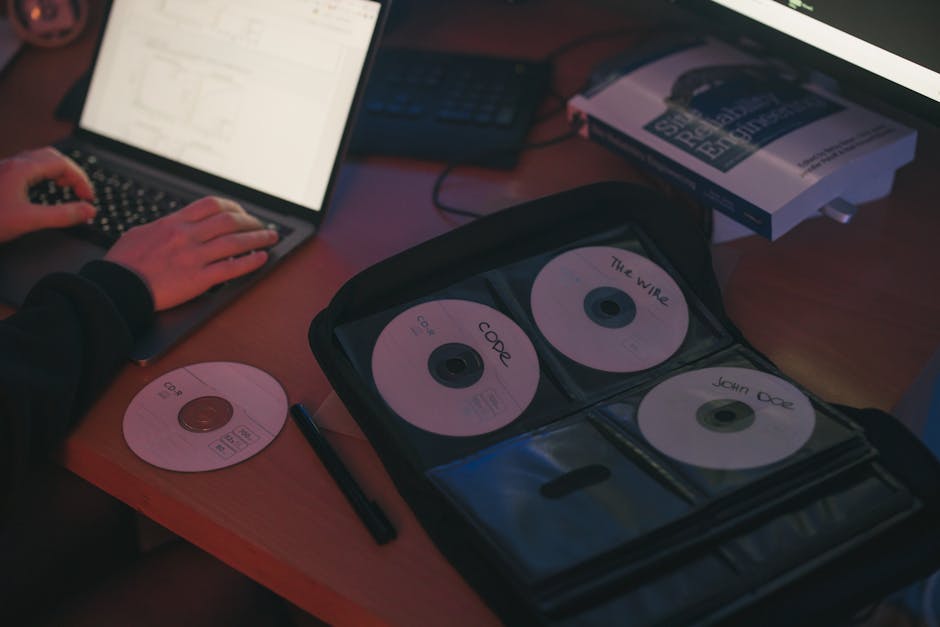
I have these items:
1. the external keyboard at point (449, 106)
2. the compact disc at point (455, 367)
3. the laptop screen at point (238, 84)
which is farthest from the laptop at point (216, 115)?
the compact disc at point (455, 367)

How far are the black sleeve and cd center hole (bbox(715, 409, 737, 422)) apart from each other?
465 mm

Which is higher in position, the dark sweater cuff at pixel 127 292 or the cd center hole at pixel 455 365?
the cd center hole at pixel 455 365

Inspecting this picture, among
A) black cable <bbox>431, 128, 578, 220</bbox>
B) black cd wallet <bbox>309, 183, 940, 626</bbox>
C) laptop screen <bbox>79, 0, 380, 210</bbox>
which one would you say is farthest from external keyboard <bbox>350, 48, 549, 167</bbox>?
black cd wallet <bbox>309, 183, 940, 626</bbox>

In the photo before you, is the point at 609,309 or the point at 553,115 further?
the point at 553,115

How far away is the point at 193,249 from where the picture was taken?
80 cm

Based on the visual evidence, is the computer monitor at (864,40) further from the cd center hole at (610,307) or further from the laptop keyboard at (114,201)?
the laptop keyboard at (114,201)

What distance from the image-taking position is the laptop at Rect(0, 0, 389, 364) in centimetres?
84

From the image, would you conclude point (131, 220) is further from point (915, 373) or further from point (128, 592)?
point (915, 373)

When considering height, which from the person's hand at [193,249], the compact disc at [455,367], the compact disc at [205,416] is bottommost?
the compact disc at [205,416]

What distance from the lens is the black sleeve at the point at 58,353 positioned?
0.65 m

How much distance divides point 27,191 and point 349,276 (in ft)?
1.11

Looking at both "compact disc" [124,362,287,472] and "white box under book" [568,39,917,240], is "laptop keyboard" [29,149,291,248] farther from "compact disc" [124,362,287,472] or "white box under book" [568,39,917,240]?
"white box under book" [568,39,917,240]

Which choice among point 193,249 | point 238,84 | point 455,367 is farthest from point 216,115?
point 455,367

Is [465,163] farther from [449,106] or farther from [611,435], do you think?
[611,435]
